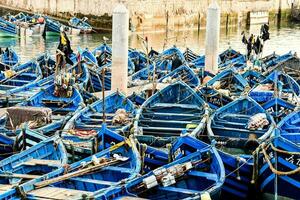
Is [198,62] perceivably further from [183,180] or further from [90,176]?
[90,176]

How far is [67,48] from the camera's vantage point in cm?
2850

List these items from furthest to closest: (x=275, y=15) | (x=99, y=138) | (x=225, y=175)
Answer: (x=275, y=15) → (x=99, y=138) → (x=225, y=175)

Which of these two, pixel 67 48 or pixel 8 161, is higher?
pixel 67 48

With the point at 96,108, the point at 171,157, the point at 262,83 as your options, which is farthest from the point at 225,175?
the point at 262,83

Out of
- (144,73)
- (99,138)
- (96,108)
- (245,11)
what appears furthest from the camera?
(245,11)

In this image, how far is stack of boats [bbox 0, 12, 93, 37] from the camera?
59.5 m

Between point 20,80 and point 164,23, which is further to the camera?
point 164,23

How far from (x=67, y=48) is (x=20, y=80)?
11.8 feet

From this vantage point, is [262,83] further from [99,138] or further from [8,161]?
[8,161]

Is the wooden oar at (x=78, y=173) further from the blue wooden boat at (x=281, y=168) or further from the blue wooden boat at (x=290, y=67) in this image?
the blue wooden boat at (x=290, y=67)

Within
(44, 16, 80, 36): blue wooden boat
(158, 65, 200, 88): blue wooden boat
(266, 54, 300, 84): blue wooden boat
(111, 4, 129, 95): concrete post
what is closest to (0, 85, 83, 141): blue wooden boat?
(111, 4, 129, 95): concrete post

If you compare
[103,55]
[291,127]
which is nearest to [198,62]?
[103,55]

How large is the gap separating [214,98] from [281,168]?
9.06 metres

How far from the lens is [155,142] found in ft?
63.7
